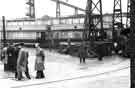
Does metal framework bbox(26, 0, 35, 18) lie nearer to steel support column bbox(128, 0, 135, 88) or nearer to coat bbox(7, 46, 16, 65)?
coat bbox(7, 46, 16, 65)

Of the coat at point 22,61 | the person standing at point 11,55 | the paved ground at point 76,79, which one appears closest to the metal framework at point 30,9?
the paved ground at point 76,79

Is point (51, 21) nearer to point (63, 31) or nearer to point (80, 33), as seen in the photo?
point (63, 31)

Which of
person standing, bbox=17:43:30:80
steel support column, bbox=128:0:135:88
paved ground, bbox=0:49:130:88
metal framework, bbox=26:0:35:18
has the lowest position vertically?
paved ground, bbox=0:49:130:88

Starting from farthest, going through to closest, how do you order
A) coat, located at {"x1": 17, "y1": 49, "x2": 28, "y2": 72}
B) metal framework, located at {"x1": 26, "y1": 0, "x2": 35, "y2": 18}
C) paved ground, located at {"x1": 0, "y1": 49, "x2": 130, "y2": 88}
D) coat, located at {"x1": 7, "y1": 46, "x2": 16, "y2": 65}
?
1. metal framework, located at {"x1": 26, "y1": 0, "x2": 35, "y2": 18}
2. coat, located at {"x1": 7, "y1": 46, "x2": 16, "y2": 65}
3. coat, located at {"x1": 17, "y1": 49, "x2": 28, "y2": 72}
4. paved ground, located at {"x1": 0, "y1": 49, "x2": 130, "y2": 88}

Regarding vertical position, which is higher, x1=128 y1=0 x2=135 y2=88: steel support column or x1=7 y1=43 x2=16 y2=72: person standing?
x1=128 y1=0 x2=135 y2=88: steel support column

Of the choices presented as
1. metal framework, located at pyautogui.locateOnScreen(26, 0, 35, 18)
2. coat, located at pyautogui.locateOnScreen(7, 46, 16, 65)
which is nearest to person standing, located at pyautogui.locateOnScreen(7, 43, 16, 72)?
coat, located at pyautogui.locateOnScreen(7, 46, 16, 65)

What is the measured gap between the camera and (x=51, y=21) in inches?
1471

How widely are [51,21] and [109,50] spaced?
1657 cm

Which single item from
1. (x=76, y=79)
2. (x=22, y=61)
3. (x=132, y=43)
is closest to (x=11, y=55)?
(x=22, y=61)

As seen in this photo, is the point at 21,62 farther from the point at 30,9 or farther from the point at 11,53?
the point at 30,9

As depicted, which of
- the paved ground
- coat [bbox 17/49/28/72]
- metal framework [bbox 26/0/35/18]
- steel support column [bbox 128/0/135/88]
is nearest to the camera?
steel support column [bbox 128/0/135/88]

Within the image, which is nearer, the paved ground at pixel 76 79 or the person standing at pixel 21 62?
the paved ground at pixel 76 79

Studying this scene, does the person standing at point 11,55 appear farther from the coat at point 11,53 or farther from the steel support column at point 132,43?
the steel support column at point 132,43

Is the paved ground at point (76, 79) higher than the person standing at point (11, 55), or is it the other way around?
the person standing at point (11, 55)
